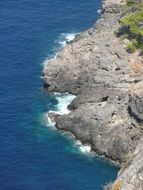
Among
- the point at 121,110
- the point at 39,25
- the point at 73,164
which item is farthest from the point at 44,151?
the point at 39,25

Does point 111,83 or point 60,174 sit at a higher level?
point 111,83

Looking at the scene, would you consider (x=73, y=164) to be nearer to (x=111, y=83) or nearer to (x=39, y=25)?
(x=111, y=83)

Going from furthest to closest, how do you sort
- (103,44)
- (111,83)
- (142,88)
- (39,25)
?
1. (39,25)
2. (103,44)
3. (111,83)
4. (142,88)

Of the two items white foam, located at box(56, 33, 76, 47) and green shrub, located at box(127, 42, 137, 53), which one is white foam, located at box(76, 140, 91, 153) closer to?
green shrub, located at box(127, 42, 137, 53)

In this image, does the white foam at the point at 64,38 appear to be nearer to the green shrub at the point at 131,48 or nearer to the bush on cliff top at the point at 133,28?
the bush on cliff top at the point at 133,28

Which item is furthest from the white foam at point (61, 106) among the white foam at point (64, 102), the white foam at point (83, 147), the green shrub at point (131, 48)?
the green shrub at point (131, 48)

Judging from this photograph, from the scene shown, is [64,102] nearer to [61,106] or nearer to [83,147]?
[61,106]

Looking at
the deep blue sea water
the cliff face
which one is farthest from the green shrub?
the deep blue sea water

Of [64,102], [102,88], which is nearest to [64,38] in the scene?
[64,102]
